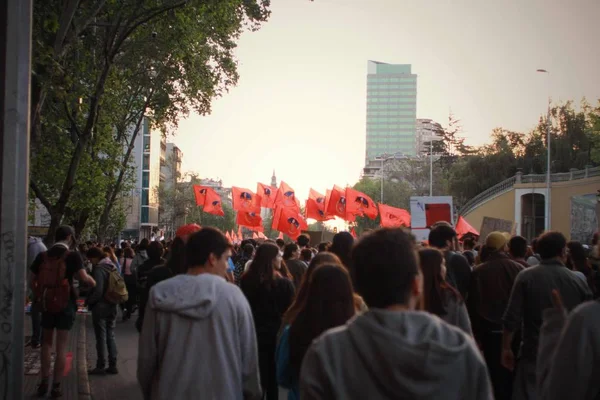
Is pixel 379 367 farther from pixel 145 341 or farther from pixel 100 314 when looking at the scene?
pixel 100 314

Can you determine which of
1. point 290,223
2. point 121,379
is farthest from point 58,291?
point 290,223

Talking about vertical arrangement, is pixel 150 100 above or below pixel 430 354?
above

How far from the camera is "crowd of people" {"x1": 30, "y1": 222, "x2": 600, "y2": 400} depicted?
291 centimetres

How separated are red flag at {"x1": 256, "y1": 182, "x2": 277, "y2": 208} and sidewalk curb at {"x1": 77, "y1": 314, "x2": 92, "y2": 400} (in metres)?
20.4

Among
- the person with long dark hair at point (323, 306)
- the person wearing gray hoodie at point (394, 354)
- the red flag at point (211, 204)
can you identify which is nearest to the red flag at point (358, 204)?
the red flag at point (211, 204)

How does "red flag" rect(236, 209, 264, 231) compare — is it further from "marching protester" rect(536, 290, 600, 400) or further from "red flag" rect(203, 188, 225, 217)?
"marching protester" rect(536, 290, 600, 400)

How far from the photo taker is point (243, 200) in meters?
36.1

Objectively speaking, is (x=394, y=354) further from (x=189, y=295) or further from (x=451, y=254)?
(x=451, y=254)

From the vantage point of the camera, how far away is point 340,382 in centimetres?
292

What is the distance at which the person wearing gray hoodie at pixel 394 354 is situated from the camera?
2.86m

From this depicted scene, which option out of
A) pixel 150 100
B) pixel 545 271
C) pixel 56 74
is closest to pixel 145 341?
pixel 545 271

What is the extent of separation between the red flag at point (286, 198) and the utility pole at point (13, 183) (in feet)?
92.1

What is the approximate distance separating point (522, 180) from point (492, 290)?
167ft

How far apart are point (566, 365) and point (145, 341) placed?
96.7 inches
